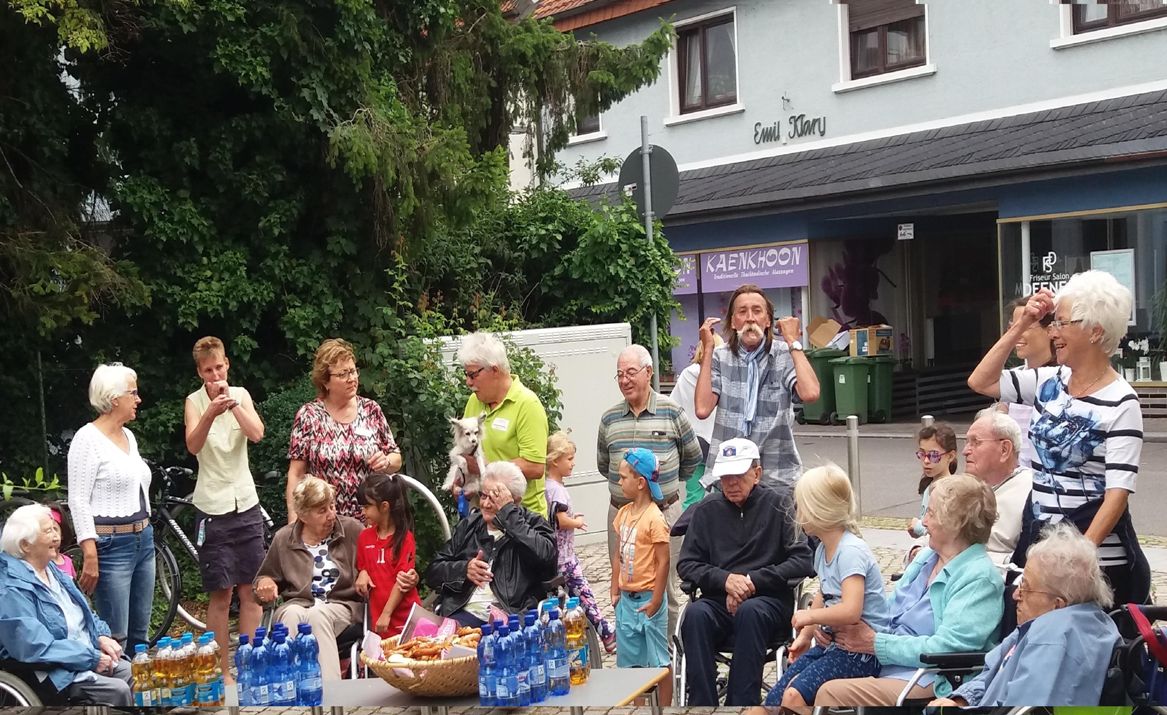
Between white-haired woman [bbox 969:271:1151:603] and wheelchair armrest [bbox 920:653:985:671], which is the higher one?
white-haired woman [bbox 969:271:1151:603]

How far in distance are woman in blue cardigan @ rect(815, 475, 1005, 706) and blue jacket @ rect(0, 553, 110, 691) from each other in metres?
3.12

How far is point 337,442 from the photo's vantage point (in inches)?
273

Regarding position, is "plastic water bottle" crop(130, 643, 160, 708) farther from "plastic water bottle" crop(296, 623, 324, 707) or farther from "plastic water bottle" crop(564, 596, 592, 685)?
"plastic water bottle" crop(564, 596, 592, 685)

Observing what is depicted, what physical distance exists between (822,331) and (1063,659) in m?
18.0

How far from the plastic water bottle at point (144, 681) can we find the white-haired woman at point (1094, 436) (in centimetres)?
350

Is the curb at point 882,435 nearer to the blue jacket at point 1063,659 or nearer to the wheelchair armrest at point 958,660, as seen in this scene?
the wheelchair armrest at point 958,660

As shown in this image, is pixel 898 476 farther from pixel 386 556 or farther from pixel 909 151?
pixel 386 556

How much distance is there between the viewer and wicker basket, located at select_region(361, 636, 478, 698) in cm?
477

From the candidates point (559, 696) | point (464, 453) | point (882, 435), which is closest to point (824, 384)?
point (882, 435)

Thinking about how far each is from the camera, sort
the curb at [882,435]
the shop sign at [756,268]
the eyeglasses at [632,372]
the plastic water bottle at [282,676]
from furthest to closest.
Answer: the shop sign at [756,268] < the curb at [882,435] < the eyeglasses at [632,372] < the plastic water bottle at [282,676]

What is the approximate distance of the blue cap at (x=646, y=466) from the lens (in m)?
6.14

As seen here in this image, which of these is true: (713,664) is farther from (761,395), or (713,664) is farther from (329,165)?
(329,165)

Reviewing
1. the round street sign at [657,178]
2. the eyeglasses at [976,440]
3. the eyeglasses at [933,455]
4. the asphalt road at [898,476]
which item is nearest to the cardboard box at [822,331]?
the asphalt road at [898,476]

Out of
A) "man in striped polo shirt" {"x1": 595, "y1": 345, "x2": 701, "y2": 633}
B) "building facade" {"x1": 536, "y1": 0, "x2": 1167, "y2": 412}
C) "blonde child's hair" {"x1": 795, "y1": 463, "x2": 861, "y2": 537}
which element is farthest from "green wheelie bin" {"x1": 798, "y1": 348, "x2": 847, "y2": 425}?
"blonde child's hair" {"x1": 795, "y1": 463, "x2": 861, "y2": 537}
